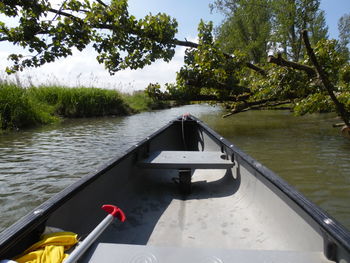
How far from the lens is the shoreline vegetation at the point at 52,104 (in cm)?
931

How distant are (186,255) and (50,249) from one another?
697 mm

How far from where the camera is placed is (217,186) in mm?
3121

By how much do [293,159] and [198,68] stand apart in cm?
449

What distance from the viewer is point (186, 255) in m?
1.31

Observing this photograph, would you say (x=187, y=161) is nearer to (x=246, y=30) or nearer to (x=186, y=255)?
(x=186, y=255)

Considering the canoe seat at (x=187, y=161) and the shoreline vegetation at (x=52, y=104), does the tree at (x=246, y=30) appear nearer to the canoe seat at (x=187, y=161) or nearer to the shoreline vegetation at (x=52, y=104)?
the shoreline vegetation at (x=52, y=104)

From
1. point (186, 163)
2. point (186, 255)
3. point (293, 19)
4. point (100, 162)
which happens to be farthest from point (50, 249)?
point (293, 19)

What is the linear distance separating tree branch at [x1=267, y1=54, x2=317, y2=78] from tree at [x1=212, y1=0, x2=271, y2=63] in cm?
2100

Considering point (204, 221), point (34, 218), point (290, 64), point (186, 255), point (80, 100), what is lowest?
point (204, 221)

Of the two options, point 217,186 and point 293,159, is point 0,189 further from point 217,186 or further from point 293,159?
point 293,159

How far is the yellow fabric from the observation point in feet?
3.94

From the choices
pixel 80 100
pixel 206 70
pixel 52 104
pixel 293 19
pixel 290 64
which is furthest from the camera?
pixel 293 19

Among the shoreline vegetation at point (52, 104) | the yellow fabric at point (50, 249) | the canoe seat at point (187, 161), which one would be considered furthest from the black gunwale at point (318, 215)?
the shoreline vegetation at point (52, 104)

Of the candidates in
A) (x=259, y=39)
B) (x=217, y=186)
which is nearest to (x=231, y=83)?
(x=217, y=186)
